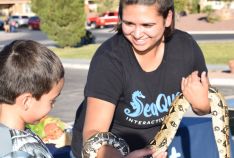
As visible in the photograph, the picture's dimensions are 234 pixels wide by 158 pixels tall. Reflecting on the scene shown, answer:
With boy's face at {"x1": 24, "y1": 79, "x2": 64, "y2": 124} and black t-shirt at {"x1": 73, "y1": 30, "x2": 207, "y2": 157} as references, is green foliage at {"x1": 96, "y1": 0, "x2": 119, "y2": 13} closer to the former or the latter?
black t-shirt at {"x1": 73, "y1": 30, "x2": 207, "y2": 157}

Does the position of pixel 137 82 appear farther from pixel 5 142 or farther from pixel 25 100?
pixel 5 142

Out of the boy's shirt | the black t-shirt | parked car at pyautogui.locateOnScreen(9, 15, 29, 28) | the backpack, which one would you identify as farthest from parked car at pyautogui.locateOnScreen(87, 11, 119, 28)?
the backpack

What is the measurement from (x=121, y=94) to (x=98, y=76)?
18 cm

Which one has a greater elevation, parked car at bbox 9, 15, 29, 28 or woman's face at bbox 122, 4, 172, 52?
woman's face at bbox 122, 4, 172, 52

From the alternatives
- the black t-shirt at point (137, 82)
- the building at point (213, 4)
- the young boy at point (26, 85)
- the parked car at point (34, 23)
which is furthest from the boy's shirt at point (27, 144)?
the building at point (213, 4)

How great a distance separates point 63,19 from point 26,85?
24.4 metres

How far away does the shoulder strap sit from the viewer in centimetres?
245

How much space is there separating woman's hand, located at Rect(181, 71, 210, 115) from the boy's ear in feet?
2.93

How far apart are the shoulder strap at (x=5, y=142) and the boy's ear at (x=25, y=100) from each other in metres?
0.20

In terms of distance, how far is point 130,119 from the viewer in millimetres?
3365

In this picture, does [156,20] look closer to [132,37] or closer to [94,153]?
[132,37]

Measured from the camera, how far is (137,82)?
3.31 metres

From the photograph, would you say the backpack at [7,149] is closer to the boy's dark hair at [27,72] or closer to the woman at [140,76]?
the boy's dark hair at [27,72]

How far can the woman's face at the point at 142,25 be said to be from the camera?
3.05m
